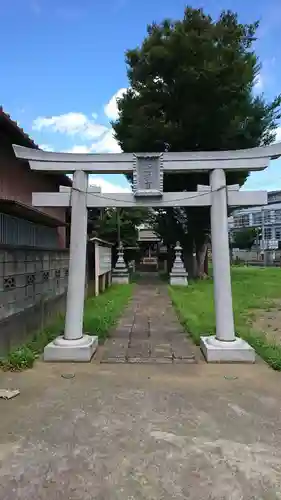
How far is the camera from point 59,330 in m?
6.93

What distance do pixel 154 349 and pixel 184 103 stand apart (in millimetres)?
12621

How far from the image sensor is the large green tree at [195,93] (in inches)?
578

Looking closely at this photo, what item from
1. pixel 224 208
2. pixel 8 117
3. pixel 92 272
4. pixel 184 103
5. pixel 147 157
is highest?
pixel 184 103

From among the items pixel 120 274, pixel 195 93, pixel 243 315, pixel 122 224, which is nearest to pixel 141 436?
pixel 243 315

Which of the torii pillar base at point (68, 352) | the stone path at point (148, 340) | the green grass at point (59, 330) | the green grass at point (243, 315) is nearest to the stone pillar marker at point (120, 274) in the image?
the green grass at point (243, 315)

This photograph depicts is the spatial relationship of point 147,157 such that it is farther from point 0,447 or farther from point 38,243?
point 0,447

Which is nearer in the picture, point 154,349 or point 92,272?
point 154,349

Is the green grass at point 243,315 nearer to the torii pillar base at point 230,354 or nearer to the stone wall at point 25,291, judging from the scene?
the torii pillar base at point 230,354

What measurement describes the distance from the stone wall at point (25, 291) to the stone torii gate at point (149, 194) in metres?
0.74

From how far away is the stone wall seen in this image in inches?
202

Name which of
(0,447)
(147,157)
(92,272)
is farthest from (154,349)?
(92,272)

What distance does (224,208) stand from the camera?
5.47 metres

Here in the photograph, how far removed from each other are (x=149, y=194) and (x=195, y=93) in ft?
37.5

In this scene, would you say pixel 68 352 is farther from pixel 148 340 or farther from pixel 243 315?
pixel 243 315
